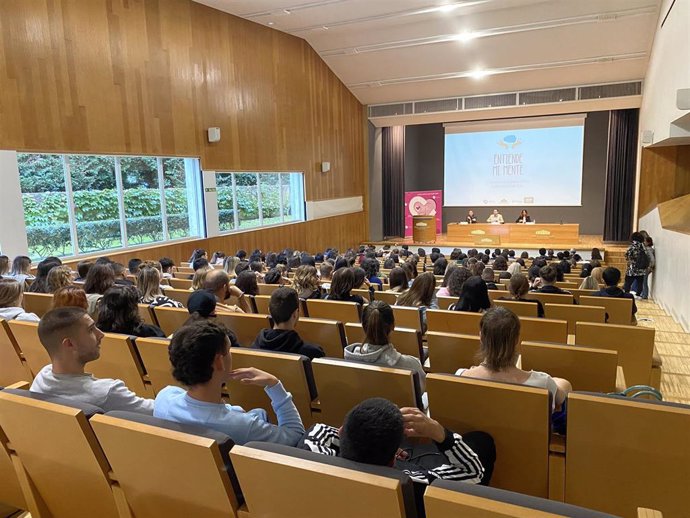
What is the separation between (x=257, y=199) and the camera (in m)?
10.8

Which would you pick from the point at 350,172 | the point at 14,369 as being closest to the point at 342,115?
the point at 350,172

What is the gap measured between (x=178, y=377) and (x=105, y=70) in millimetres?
6822

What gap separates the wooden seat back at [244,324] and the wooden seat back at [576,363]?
1704 millimetres

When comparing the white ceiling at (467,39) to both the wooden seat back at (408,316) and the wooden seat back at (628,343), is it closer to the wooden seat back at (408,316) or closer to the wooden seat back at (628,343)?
the wooden seat back at (408,316)

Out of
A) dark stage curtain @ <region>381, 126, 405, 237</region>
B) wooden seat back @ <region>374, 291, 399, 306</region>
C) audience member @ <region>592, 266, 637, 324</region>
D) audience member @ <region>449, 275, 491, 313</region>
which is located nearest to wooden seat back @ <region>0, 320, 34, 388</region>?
wooden seat back @ <region>374, 291, 399, 306</region>

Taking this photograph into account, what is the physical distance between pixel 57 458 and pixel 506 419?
166 cm

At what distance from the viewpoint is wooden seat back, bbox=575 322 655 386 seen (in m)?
3.12

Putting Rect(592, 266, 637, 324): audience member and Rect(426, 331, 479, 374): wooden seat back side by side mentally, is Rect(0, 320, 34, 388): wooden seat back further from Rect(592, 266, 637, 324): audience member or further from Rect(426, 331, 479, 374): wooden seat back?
Rect(592, 266, 637, 324): audience member

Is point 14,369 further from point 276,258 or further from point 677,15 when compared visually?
point 677,15

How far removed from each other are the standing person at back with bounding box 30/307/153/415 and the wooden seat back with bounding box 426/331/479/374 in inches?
65.1

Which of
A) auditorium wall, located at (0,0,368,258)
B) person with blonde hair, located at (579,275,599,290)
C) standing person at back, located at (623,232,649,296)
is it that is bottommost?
standing person at back, located at (623,232,649,296)

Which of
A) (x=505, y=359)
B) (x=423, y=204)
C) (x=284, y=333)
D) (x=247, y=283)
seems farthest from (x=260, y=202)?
(x=505, y=359)

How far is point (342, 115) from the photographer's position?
14000mm

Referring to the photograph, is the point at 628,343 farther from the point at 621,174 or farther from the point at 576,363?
the point at 621,174
